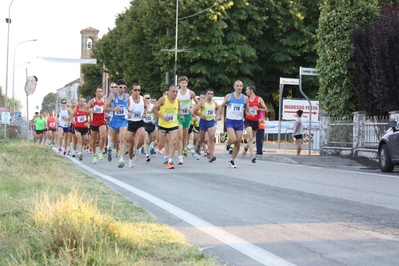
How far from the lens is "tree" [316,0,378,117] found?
2808cm

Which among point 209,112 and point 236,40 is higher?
point 236,40

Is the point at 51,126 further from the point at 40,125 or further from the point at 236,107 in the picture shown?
the point at 236,107

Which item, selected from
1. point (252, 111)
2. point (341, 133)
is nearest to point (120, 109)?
point (252, 111)

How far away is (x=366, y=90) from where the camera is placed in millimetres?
26094

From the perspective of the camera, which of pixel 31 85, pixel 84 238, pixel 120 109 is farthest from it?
pixel 31 85

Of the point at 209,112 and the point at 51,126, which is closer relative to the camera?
the point at 209,112

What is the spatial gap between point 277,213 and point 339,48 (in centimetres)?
2104

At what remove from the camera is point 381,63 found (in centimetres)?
2466

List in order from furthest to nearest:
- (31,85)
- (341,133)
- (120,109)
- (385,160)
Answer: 1. (31,85)
2. (341,133)
3. (385,160)
4. (120,109)

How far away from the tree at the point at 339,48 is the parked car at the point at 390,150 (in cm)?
1019

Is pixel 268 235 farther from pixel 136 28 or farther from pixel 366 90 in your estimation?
pixel 136 28

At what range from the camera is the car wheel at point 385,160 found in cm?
1739

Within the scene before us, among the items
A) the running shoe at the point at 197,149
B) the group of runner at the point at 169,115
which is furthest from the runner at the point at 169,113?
the running shoe at the point at 197,149

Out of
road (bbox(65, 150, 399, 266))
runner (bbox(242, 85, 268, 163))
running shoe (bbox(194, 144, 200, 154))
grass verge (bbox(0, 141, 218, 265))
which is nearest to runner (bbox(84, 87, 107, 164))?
running shoe (bbox(194, 144, 200, 154))
